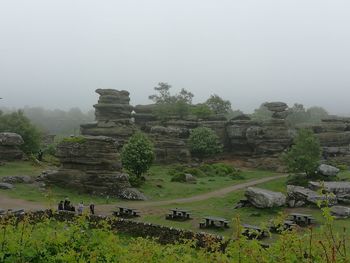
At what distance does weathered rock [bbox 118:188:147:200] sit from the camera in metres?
41.8

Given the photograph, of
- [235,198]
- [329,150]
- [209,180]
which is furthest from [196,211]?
[329,150]

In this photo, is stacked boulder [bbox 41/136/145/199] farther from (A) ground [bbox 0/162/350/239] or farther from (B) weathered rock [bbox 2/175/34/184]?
(B) weathered rock [bbox 2/175/34/184]

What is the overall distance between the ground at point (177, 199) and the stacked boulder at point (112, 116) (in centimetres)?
2024

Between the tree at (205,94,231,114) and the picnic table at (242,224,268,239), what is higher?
the tree at (205,94,231,114)

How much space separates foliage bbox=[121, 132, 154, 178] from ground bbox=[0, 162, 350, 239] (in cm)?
198

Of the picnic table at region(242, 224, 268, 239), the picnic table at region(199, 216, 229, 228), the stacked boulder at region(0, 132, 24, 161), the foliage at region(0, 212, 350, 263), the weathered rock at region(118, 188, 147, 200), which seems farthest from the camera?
the stacked boulder at region(0, 132, 24, 161)

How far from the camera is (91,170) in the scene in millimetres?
43438

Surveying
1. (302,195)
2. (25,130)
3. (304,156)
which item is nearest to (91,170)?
(302,195)

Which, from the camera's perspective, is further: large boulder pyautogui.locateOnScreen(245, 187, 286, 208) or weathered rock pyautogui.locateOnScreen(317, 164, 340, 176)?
weathered rock pyautogui.locateOnScreen(317, 164, 340, 176)

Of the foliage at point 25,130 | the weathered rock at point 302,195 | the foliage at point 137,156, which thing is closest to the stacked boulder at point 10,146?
the foliage at point 25,130

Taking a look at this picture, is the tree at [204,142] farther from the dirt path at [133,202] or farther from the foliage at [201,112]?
the dirt path at [133,202]

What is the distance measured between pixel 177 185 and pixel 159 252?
123 feet

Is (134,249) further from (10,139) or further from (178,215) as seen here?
(10,139)

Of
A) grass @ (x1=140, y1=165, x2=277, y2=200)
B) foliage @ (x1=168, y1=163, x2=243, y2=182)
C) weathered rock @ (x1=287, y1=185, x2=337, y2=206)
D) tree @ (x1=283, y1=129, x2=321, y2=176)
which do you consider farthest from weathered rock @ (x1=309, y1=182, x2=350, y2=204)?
foliage @ (x1=168, y1=163, x2=243, y2=182)
